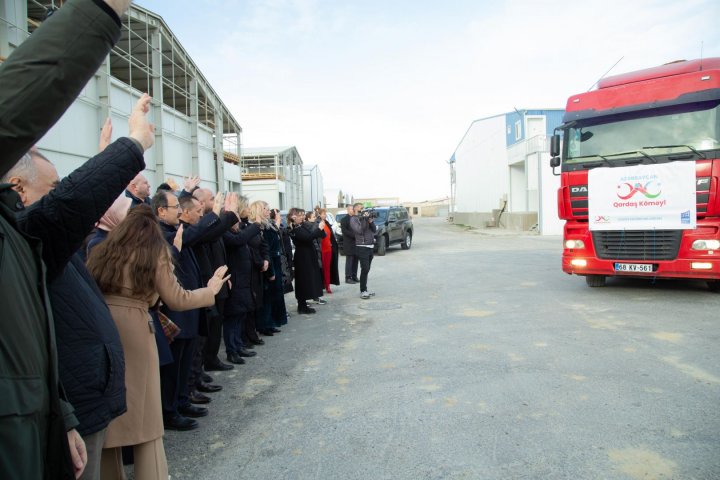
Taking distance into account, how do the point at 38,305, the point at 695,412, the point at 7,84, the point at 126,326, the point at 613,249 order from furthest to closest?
the point at 613,249
the point at 695,412
the point at 126,326
the point at 38,305
the point at 7,84

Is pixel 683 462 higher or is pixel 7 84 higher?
pixel 7 84

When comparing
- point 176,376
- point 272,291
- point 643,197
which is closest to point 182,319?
point 176,376

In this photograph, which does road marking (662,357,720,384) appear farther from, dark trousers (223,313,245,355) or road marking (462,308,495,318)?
dark trousers (223,313,245,355)

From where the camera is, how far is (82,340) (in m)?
2.10

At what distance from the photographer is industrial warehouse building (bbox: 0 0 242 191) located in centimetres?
1148

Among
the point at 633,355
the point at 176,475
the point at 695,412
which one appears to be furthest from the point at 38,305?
the point at 633,355

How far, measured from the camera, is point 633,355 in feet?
18.0

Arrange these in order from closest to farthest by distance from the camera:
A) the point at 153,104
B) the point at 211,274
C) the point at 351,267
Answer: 1. the point at 211,274
2. the point at 351,267
3. the point at 153,104

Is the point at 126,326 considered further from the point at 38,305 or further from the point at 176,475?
the point at 38,305

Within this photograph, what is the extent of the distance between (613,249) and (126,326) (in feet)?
27.3

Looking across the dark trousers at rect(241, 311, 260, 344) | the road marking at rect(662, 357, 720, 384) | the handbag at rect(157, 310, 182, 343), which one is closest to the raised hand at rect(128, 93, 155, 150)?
the handbag at rect(157, 310, 182, 343)

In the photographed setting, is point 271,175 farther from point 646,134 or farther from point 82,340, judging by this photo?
point 82,340

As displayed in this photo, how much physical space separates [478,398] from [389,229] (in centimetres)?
1585

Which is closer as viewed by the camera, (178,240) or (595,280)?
(178,240)
